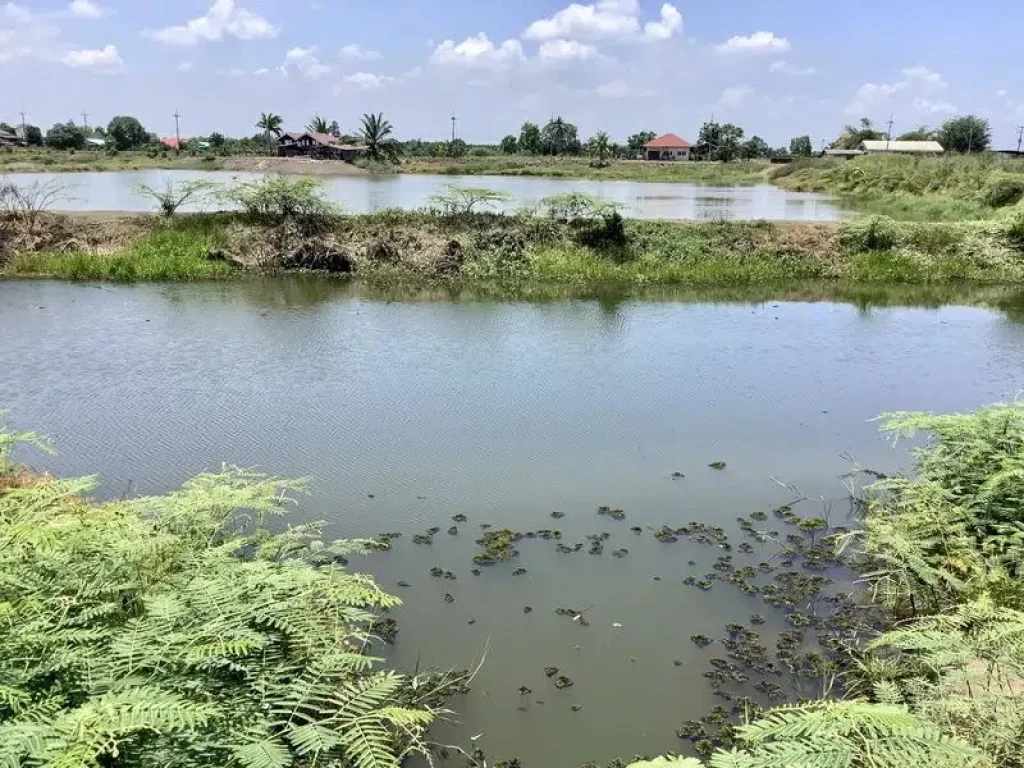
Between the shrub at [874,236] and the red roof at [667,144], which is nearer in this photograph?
the shrub at [874,236]

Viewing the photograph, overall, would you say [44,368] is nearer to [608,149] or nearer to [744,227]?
[744,227]

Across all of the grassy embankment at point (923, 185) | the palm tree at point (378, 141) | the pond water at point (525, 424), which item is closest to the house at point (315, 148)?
the palm tree at point (378, 141)

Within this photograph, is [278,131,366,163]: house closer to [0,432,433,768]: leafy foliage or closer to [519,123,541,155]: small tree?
[519,123,541,155]: small tree

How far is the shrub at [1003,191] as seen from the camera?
28500 mm

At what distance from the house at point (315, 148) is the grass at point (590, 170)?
20.2 ft

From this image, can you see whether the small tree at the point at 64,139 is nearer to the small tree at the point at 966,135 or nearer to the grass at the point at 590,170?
the grass at the point at 590,170

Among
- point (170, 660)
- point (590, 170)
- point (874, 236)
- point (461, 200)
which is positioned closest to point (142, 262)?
point (461, 200)

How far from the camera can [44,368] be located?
1044 centimetres

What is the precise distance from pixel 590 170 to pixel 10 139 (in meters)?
61.4

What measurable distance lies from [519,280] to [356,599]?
15190 millimetres

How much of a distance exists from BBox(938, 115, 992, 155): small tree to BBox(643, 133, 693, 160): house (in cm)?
2770

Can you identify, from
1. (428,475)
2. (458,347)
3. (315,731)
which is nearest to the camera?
(315,731)

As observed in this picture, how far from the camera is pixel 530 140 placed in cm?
8862

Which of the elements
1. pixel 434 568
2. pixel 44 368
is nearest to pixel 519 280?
pixel 44 368
